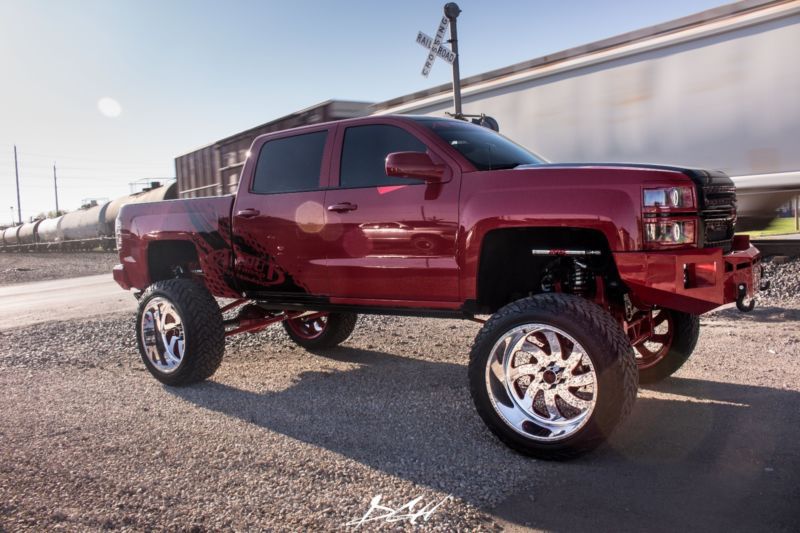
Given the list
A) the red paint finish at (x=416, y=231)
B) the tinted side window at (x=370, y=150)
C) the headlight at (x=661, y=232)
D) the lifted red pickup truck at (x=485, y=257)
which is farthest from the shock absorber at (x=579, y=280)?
the tinted side window at (x=370, y=150)

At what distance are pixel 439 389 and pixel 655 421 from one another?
156cm

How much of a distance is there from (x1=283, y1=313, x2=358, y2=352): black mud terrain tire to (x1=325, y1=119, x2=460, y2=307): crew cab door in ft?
5.73

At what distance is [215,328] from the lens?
5.06 m

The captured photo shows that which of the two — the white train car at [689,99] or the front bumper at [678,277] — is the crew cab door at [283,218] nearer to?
the front bumper at [678,277]

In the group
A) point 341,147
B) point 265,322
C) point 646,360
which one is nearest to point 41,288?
point 265,322

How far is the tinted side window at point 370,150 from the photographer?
4.38m

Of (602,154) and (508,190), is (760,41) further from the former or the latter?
(508,190)

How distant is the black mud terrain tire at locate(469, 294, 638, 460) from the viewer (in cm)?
326

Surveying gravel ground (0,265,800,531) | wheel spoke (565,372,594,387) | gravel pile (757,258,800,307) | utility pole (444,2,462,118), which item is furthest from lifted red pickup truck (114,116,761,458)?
utility pole (444,2,462,118)

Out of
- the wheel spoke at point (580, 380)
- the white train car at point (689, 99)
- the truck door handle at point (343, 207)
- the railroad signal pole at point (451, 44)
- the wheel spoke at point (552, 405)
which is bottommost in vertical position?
the wheel spoke at point (552, 405)

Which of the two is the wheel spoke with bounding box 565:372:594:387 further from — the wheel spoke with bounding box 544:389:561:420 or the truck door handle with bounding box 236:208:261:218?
the truck door handle with bounding box 236:208:261:218

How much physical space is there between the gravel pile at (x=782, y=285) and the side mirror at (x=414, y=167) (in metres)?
5.67

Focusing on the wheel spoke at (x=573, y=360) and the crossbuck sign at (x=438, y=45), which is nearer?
the wheel spoke at (x=573, y=360)

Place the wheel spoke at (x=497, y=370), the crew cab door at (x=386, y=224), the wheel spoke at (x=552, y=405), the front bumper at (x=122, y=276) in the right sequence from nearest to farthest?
the wheel spoke at (x=552, y=405), the wheel spoke at (x=497, y=370), the crew cab door at (x=386, y=224), the front bumper at (x=122, y=276)
